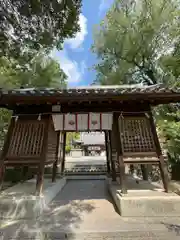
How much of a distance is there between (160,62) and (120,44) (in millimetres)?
3005

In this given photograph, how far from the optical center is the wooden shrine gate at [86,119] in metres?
5.06

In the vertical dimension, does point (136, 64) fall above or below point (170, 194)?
above

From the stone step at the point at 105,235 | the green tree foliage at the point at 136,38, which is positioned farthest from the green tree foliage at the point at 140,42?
the stone step at the point at 105,235

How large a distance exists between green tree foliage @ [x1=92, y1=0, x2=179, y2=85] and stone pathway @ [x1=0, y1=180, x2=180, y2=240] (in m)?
10.6

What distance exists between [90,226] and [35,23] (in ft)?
19.0

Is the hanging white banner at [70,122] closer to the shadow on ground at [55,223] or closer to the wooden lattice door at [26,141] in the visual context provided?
the wooden lattice door at [26,141]

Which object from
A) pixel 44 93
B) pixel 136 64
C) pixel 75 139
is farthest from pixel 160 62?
pixel 75 139

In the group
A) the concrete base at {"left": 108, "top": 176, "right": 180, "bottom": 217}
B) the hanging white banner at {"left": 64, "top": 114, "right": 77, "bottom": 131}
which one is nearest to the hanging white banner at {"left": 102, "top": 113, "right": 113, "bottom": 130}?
the hanging white banner at {"left": 64, "top": 114, "right": 77, "bottom": 131}

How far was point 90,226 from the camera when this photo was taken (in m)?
4.11

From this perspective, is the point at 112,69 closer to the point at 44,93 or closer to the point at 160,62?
the point at 160,62

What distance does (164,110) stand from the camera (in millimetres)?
10609

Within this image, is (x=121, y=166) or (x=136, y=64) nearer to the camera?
(x=121, y=166)

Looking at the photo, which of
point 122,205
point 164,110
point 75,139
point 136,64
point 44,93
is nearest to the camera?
point 122,205

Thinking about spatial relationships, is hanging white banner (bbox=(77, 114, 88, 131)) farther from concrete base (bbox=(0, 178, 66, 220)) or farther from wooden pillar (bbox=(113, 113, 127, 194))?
concrete base (bbox=(0, 178, 66, 220))
